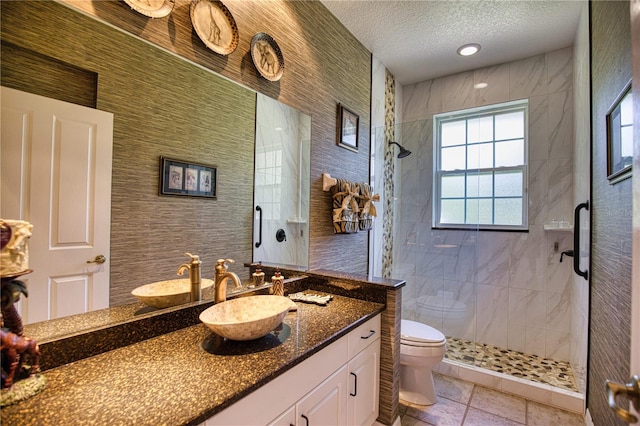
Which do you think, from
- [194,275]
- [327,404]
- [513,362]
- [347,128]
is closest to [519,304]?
[513,362]

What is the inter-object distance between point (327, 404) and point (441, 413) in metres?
1.21

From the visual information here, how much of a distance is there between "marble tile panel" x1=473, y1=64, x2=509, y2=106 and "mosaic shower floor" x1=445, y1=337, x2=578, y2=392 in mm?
2351

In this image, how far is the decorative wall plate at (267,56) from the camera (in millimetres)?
1661

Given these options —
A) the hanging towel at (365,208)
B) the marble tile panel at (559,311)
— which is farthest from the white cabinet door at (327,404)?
the marble tile panel at (559,311)

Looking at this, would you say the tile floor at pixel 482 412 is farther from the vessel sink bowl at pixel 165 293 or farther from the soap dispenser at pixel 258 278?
the vessel sink bowl at pixel 165 293

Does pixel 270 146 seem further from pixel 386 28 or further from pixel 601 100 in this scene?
pixel 601 100

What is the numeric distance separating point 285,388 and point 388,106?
288 cm

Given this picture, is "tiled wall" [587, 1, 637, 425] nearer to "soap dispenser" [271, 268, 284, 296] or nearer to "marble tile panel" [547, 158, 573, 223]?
"marble tile panel" [547, 158, 573, 223]

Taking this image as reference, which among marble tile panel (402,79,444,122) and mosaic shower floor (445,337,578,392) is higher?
marble tile panel (402,79,444,122)

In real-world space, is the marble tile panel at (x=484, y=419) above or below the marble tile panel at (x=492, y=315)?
below

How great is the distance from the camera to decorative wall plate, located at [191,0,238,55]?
1359 mm

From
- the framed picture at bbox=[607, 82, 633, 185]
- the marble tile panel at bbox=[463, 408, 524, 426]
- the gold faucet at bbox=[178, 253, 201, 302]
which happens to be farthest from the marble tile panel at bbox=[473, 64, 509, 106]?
the gold faucet at bbox=[178, 253, 201, 302]

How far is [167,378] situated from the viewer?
2.86ft

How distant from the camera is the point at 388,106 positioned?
318 cm
